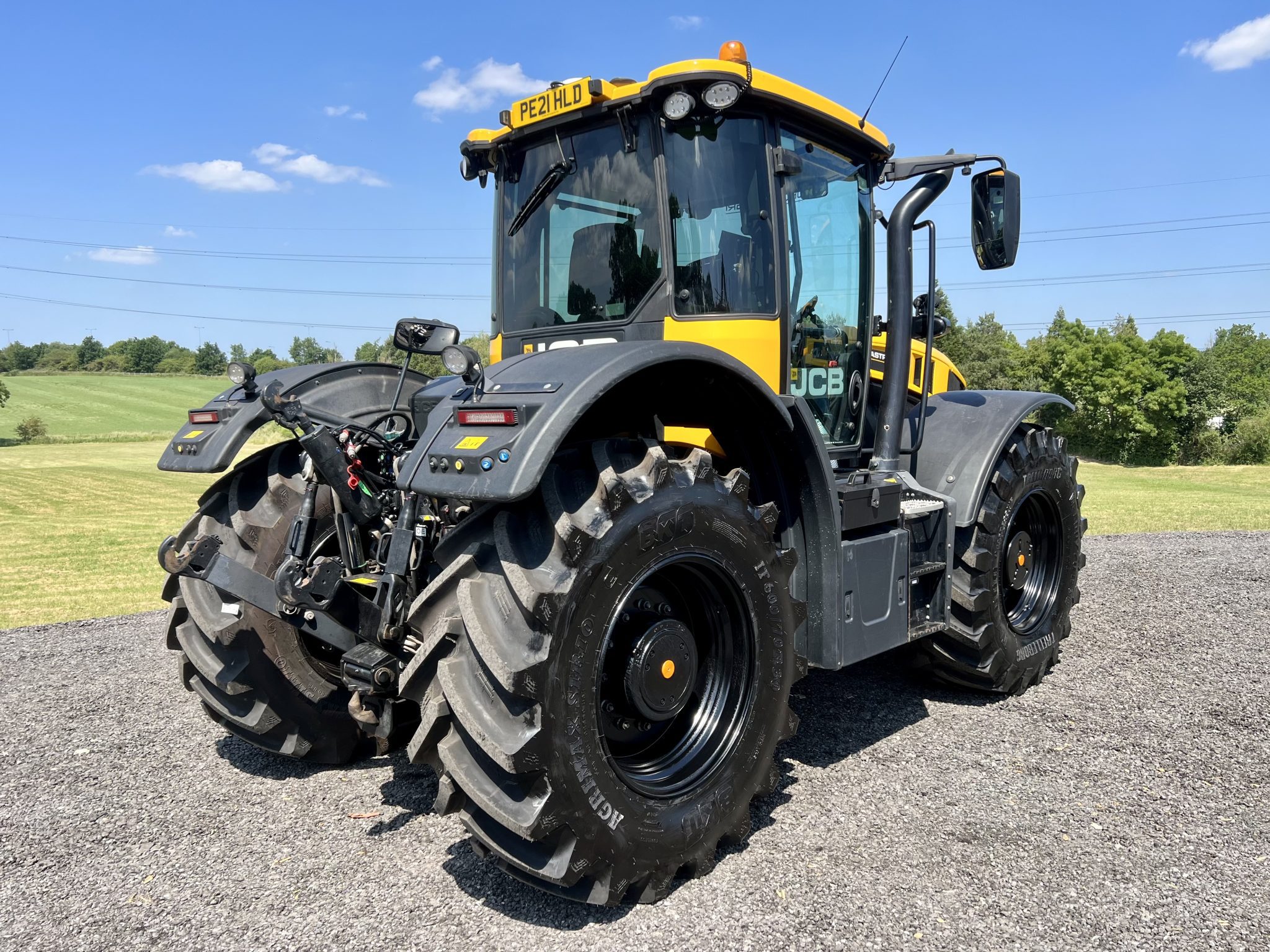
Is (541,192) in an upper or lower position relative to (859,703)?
upper

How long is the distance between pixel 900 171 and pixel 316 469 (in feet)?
10.5

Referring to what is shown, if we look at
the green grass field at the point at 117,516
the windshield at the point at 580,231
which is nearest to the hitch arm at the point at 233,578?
the windshield at the point at 580,231

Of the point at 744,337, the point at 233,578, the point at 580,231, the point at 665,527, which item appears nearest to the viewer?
the point at 665,527

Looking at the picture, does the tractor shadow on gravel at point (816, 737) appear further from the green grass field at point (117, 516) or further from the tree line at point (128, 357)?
the tree line at point (128, 357)

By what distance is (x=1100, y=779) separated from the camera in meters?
3.88

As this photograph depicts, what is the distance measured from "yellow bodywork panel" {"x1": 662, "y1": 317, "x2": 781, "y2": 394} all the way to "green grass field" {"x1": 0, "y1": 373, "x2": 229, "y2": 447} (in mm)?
42428

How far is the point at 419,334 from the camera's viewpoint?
11.2 feet

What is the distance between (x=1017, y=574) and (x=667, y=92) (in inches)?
136

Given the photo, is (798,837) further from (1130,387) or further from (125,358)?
(125,358)

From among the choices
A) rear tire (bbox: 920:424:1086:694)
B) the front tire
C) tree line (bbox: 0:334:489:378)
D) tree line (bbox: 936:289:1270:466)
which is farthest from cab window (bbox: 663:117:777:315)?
tree line (bbox: 0:334:489:378)

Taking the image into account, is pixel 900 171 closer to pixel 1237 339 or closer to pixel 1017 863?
pixel 1017 863

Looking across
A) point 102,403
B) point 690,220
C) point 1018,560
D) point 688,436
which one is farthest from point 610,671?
point 102,403

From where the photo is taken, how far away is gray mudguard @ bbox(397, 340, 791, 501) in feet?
8.49

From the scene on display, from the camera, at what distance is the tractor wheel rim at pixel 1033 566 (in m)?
5.24
